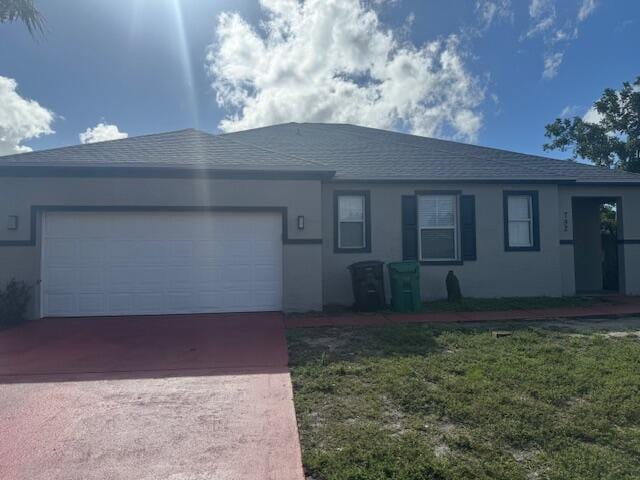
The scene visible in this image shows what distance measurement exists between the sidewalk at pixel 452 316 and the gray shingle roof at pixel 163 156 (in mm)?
3308

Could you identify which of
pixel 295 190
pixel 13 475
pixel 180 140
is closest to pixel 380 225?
pixel 295 190

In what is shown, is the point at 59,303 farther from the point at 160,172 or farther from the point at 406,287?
the point at 406,287

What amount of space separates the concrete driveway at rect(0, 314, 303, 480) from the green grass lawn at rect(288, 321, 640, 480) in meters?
0.36

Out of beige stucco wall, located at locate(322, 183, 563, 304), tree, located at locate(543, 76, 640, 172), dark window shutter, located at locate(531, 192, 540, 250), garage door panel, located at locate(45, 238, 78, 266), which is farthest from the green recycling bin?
tree, located at locate(543, 76, 640, 172)

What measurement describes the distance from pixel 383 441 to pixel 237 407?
1572 millimetres

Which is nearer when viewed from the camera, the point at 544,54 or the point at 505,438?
the point at 505,438

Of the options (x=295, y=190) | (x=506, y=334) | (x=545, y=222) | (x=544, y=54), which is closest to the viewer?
(x=506, y=334)

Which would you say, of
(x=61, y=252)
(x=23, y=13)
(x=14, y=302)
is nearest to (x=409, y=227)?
(x=61, y=252)

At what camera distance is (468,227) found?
394 inches

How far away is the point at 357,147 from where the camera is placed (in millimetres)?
11781

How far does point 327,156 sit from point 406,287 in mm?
4475

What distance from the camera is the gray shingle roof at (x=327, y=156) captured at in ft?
27.0

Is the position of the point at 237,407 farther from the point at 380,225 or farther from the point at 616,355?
the point at 380,225

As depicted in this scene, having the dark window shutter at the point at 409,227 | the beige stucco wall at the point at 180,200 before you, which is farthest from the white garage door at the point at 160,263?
the dark window shutter at the point at 409,227
